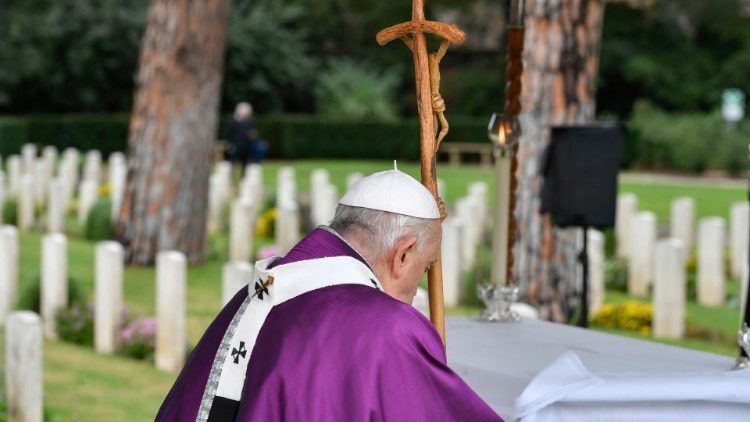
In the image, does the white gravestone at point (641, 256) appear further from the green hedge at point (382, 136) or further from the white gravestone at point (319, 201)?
the green hedge at point (382, 136)

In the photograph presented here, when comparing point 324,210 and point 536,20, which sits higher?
point 536,20

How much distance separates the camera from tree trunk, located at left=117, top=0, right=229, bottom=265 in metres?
13.5

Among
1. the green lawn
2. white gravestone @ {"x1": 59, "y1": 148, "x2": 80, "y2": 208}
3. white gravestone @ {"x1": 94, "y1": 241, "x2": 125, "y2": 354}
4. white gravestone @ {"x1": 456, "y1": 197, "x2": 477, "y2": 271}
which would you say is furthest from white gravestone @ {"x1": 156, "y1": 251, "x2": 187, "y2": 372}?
white gravestone @ {"x1": 59, "y1": 148, "x2": 80, "y2": 208}

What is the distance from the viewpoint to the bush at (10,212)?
1639 centimetres

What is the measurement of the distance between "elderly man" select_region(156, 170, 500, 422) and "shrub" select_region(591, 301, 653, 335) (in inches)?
294

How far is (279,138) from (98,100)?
5142 millimetres

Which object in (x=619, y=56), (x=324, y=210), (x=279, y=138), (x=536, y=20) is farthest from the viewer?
(x=619, y=56)

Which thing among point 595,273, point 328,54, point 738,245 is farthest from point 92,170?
point 328,54

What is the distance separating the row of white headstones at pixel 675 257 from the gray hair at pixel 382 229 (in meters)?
7.16

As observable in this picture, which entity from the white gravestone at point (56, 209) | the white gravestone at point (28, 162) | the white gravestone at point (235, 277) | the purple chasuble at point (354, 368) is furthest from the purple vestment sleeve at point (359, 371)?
the white gravestone at point (28, 162)

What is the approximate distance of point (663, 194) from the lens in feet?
76.8

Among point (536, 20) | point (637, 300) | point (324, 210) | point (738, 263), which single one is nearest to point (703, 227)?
point (637, 300)

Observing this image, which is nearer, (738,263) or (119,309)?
(119,309)

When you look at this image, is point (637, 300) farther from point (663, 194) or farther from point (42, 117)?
point (42, 117)
